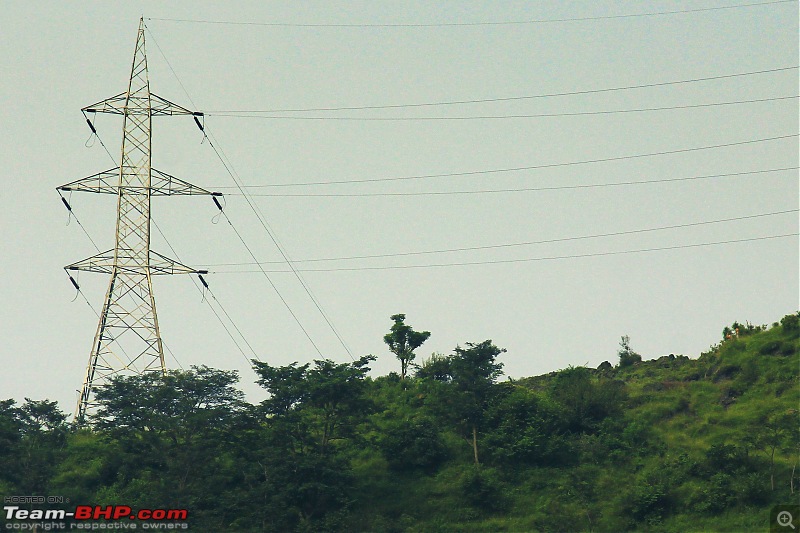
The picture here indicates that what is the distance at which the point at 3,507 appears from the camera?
5759cm

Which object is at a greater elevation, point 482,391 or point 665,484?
point 482,391

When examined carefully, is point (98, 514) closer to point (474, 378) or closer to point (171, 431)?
point (171, 431)

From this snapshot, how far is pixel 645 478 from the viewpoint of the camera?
207 feet

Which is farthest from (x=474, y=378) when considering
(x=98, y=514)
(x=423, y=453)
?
(x=98, y=514)

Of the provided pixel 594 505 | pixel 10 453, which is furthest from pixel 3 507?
pixel 594 505

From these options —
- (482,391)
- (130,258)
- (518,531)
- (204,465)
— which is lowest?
(518,531)

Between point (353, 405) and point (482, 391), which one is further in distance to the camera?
point (482, 391)

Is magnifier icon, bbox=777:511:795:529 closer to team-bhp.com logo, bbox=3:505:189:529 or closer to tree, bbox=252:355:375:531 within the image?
tree, bbox=252:355:375:531

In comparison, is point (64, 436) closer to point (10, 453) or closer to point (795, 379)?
point (10, 453)

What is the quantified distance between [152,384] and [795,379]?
1916 inches
